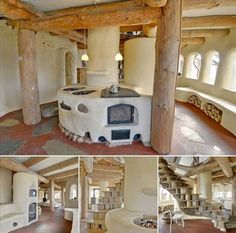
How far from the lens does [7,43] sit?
4613 mm

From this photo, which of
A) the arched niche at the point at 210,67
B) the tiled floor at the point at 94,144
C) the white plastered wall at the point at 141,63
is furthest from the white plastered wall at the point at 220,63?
the white plastered wall at the point at 141,63

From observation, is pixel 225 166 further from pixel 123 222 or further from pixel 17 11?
pixel 17 11

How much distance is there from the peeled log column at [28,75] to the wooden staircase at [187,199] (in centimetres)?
298

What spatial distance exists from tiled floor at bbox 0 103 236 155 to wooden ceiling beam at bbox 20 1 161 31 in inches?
57.2

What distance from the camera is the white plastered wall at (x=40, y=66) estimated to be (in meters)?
4.60

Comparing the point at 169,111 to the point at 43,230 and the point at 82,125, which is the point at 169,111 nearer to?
the point at 82,125

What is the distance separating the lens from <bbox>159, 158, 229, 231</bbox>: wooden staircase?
5.68 ft

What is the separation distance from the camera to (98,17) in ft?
11.1

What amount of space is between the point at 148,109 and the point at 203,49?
299 cm

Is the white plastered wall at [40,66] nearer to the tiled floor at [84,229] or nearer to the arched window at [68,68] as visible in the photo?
the arched window at [68,68]

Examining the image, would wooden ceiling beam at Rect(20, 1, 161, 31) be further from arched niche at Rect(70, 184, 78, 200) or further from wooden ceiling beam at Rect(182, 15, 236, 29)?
arched niche at Rect(70, 184, 78, 200)

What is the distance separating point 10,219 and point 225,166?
1409 millimetres

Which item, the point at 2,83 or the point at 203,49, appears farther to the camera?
the point at 203,49

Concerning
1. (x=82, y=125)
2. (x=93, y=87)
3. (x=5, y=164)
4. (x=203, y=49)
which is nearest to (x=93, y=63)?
(x=93, y=87)
